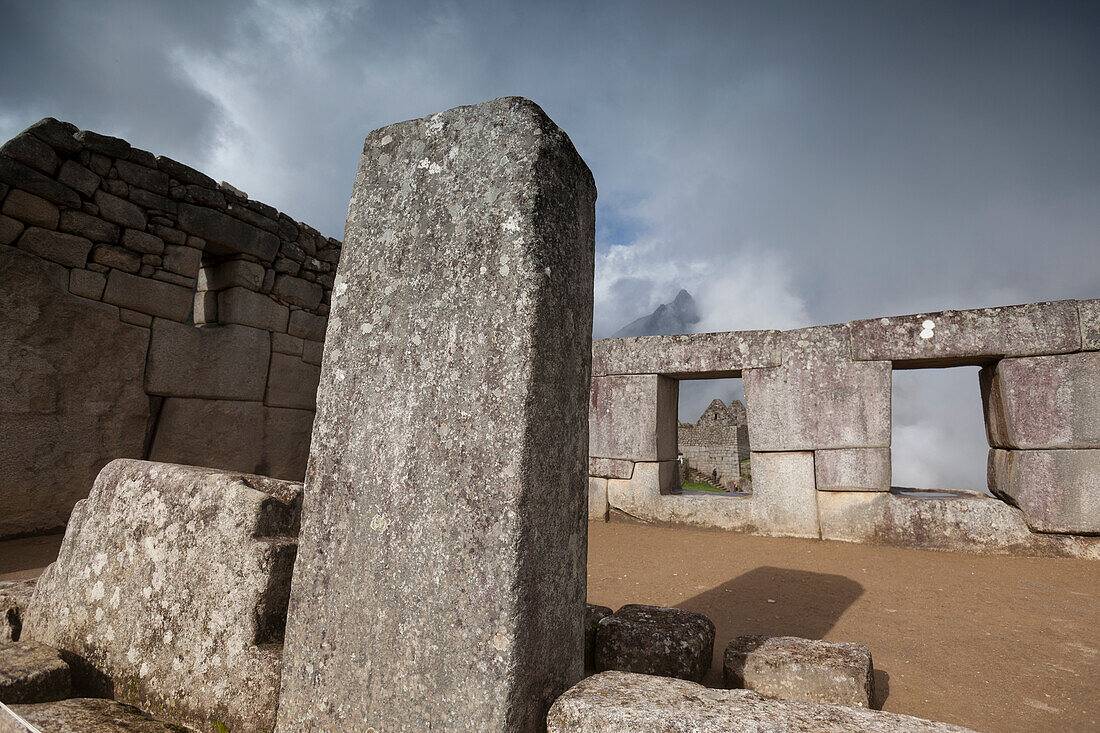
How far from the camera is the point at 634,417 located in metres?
7.02

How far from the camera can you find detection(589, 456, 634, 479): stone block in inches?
277

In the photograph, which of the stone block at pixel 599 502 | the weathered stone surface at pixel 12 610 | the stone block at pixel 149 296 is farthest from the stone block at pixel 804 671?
the stone block at pixel 149 296

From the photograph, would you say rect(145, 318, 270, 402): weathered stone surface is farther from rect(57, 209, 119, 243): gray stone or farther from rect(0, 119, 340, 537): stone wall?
rect(57, 209, 119, 243): gray stone

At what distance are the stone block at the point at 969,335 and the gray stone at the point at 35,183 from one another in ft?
24.9

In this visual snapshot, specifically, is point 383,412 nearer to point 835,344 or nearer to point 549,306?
point 549,306

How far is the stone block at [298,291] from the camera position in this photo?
6375 mm

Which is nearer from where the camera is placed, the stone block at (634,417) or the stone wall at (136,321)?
the stone wall at (136,321)

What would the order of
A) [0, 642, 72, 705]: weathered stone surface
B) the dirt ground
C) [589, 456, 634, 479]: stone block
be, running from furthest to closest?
[589, 456, 634, 479]: stone block → the dirt ground → [0, 642, 72, 705]: weathered stone surface

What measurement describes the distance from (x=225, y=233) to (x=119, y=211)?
36.7 inches

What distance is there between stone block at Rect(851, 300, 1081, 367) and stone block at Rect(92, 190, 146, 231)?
287 inches

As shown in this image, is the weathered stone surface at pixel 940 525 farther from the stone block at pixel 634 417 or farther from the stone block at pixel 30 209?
the stone block at pixel 30 209

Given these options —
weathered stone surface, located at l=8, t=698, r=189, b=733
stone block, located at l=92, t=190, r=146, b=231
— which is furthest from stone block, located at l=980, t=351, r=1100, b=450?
stone block, located at l=92, t=190, r=146, b=231

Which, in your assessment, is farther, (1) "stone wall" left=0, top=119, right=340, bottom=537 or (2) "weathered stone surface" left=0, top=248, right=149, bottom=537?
(1) "stone wall" left=0, top=119, right=340, bottom=537

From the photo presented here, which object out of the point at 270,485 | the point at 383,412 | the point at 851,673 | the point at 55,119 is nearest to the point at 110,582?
the point at 270,485
